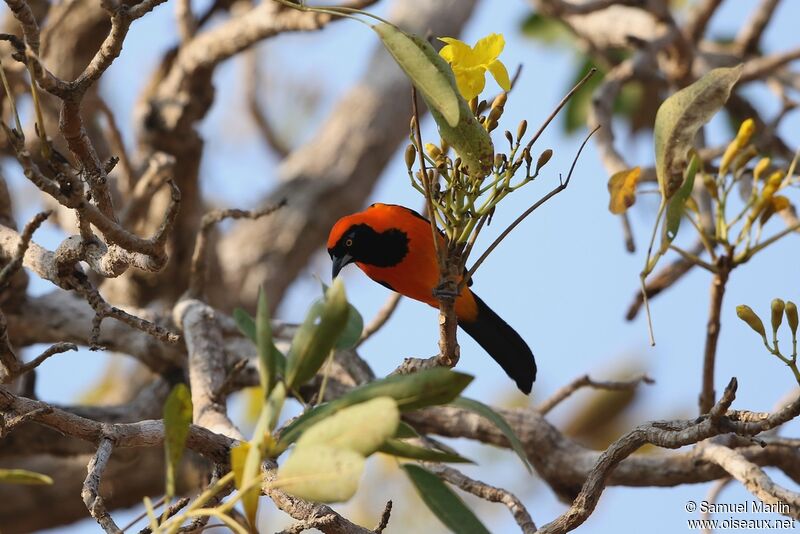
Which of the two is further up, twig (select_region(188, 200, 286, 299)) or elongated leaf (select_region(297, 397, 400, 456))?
twig (select_region(188, 200, 286, 299))

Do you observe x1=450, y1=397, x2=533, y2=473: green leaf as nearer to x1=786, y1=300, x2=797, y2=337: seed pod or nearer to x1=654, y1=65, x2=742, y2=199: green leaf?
x1=786, y1=300, x2=797, y2=337: seed pod

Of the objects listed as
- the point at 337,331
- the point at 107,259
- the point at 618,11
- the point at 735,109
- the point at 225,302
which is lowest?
the point at 337,331

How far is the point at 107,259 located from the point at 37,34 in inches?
19.1

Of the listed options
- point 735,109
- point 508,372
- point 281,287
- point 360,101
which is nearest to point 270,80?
point 360,101

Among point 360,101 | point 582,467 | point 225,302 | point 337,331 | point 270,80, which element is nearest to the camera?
point 337,331

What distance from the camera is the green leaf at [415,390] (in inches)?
55.6

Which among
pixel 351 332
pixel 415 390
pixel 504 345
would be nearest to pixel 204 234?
pixel 504 345

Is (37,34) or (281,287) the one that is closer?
(37,34)

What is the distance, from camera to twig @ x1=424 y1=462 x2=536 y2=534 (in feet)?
8.70

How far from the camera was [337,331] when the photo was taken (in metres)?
1.44

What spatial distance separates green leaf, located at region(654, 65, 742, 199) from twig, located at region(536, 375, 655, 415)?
1.42 meters

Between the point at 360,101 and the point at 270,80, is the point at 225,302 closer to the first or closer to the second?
the point at 360,101

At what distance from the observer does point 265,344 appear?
4.64 feet

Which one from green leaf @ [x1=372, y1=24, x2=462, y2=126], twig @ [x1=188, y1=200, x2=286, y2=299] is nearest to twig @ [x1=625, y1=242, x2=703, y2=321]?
twig @ [x1=188, y1=200, x2=286, y2=299]
